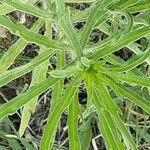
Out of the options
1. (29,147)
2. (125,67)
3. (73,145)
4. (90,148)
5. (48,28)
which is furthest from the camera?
(90,148)

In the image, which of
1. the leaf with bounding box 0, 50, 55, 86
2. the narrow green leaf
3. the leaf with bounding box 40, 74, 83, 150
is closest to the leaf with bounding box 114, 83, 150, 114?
the leaf with bounding box 40, 74, 83, 150

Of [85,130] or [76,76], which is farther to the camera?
[85,130]

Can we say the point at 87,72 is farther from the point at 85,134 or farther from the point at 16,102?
the point at 85,134

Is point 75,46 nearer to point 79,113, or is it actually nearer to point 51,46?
point 51,46

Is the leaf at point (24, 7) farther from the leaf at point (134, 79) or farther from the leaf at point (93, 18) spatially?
the leaf at point (134, 79)

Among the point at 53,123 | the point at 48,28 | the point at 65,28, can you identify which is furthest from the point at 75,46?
the point at 48,28

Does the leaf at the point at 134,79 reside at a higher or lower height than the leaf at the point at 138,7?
lower

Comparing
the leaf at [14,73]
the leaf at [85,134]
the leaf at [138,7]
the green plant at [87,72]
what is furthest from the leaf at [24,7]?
the leaf at [85,134]

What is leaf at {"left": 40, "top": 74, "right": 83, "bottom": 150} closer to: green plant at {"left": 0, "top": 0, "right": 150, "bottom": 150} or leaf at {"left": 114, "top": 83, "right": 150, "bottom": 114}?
green plant at {"left": 0, "top": 0, "right": 150, "bottom": 150}
